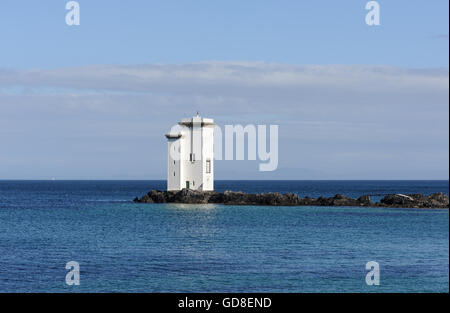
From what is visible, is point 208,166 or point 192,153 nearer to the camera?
point 192,153

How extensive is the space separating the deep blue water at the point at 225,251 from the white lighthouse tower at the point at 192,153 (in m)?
12.0

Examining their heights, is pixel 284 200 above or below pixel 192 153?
below

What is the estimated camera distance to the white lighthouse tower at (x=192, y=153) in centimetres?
7731

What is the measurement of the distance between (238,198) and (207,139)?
10343 mm

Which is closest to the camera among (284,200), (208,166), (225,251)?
(225,251)

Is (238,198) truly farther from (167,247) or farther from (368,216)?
(167,247)

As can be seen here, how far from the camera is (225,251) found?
1529 inches

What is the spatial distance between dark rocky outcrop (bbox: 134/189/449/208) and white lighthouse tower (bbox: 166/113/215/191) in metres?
1.63

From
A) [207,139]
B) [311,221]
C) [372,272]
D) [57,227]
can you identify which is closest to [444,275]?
[372,272]

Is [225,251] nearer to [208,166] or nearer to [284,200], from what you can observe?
[208,166]

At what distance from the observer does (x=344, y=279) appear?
29.0 metres

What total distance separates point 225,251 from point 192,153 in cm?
3936

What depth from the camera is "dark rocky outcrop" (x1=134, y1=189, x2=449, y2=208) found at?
77.4 metres

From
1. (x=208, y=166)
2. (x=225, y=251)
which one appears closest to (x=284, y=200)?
(x=208, y=166)
